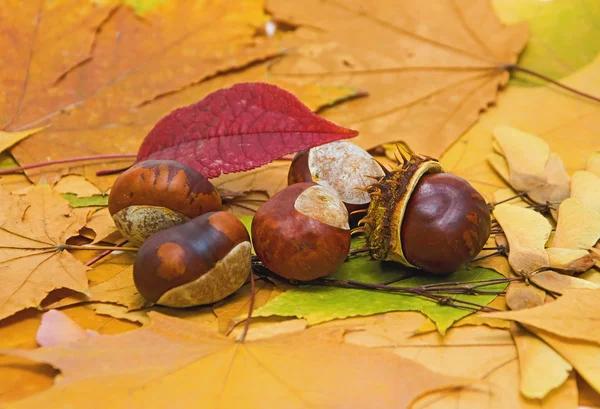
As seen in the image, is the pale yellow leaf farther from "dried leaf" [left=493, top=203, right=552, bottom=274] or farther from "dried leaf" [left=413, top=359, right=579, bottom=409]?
"dried leaf" [left=413, top=359, right=579, bottom=409]

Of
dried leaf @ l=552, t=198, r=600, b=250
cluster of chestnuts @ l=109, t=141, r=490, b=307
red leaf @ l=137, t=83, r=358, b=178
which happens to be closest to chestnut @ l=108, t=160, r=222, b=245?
cluster of chestnuts @ l=109, t=141, r=490, b=307

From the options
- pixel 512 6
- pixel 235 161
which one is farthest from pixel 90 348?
pixel 512 6

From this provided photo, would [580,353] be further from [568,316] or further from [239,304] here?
[239,304]

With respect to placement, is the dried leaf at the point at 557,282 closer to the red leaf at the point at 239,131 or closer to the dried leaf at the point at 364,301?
the dried leaf at the point at 364,301

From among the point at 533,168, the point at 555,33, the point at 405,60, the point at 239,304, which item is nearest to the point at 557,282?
the point at 533,168

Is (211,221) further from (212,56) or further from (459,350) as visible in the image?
(212,56)

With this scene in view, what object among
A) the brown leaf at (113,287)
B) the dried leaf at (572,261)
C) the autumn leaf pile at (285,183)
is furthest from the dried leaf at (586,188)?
the brown leaf at (113,287)

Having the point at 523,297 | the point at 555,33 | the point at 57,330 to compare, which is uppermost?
the point at 555,33
